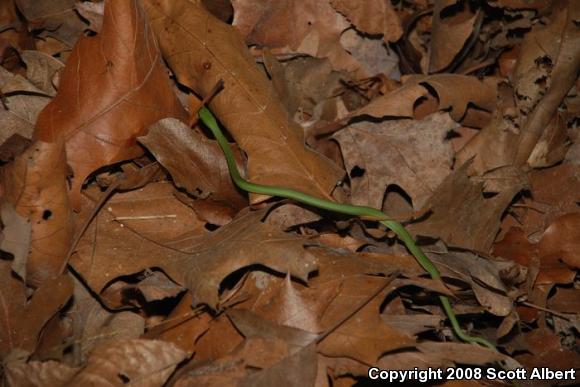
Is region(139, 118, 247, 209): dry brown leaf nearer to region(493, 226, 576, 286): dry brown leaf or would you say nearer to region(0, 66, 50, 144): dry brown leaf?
region(0, 66, 50, 144): dry brown leaf


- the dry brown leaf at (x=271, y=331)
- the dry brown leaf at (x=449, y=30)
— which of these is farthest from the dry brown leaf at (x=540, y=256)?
the dry brown leaf at (x=271, y=331)

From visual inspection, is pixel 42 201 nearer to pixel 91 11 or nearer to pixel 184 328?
pixel 184 328

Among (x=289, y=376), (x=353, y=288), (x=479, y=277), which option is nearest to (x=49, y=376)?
(x=289, y=376)

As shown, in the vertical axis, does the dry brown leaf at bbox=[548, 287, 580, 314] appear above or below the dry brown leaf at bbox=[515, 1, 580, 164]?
below

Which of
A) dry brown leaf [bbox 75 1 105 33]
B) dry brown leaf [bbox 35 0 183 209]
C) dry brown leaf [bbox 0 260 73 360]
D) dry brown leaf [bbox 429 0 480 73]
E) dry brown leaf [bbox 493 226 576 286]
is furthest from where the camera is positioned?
dry brown leaf [bbox 429 0 480 73]

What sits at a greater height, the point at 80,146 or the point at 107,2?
the point at 107,2

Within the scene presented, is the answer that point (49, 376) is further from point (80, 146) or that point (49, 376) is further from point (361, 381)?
point (361, 381)

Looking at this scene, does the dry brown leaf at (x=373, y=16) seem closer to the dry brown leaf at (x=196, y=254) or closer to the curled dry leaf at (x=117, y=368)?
the dry brown leaf at (x=196, y=254)

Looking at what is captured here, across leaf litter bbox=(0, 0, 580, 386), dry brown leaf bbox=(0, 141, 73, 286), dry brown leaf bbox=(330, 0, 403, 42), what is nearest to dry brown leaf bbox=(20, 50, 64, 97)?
leaf litter bbox=(0, 0, 580, 386)
